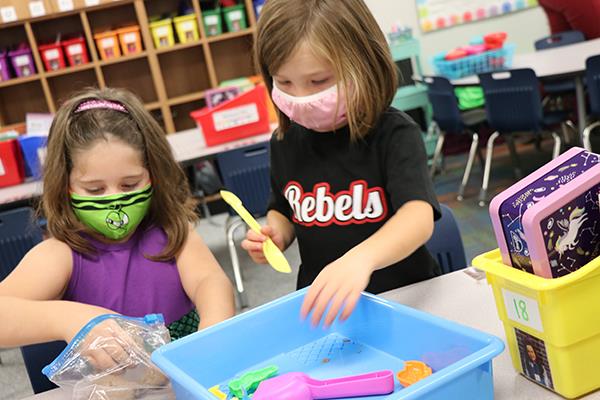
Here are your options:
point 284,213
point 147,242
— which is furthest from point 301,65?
point 147,242

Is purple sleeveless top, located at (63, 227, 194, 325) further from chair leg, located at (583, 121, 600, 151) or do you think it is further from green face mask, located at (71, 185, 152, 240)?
chair leg, located at (583, 121, 600, 151)

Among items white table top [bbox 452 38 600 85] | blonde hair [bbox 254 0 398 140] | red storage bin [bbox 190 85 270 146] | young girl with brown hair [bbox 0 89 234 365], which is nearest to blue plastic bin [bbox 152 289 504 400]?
young girl with brown hair [bbox 0 89 234 365]

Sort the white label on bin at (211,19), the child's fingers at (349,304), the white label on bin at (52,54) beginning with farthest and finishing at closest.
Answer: the white label on bin at (211,19), the white label on bin at (52,54), the child's fingers at (349,304)

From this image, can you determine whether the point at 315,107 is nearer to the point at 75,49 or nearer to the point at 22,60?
the point at 75,49

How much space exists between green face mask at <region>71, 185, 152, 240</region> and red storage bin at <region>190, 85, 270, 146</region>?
1757mm

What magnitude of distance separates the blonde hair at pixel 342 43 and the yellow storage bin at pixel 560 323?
42cm

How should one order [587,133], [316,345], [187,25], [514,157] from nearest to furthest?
[316,345]
[587,133]
[514,157]
[187,25]

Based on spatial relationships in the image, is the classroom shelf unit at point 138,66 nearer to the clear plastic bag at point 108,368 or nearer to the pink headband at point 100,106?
the pink headband at point 100,106

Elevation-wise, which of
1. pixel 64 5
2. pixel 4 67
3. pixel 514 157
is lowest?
pixel 514 157

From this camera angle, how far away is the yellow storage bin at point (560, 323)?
0.60 meters

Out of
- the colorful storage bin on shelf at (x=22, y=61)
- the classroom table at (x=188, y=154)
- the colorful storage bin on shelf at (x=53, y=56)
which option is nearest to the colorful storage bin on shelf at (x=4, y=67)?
the colorful storage bin on shelf at (x=22, y=61)

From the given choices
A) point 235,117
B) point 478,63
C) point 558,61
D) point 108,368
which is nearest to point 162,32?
point 235,117

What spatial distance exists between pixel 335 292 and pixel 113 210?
0.48 metres

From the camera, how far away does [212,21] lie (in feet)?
15.0
